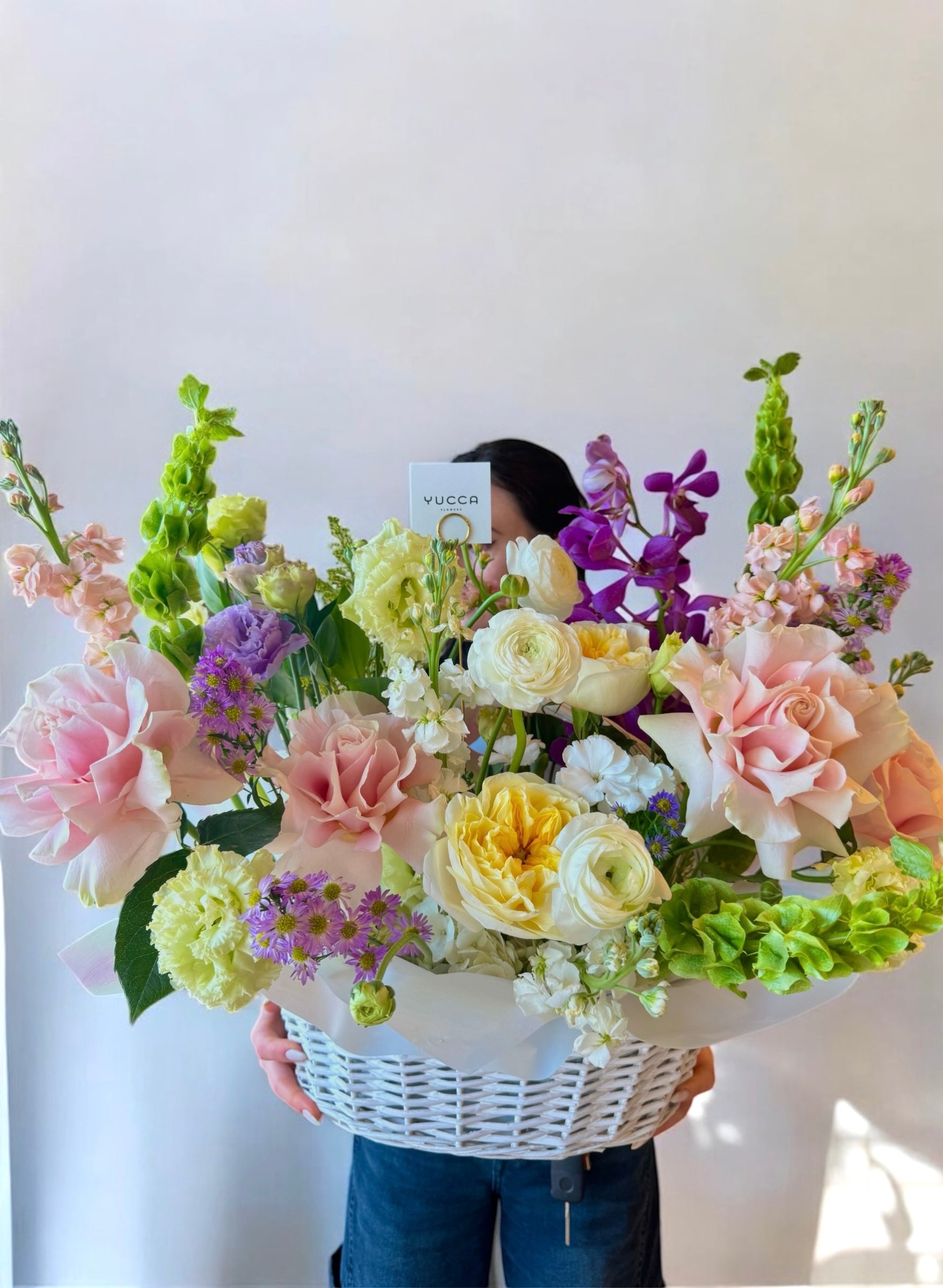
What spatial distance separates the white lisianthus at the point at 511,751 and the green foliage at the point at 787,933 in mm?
139

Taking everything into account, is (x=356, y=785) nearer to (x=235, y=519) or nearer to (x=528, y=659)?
(x=528, y=659)

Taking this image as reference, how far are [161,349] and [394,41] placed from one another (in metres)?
0.46

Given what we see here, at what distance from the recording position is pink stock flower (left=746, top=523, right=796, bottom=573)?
1.98 feet

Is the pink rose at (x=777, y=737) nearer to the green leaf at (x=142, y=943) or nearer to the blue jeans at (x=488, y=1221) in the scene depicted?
the green leaf at (x=142, y=943)

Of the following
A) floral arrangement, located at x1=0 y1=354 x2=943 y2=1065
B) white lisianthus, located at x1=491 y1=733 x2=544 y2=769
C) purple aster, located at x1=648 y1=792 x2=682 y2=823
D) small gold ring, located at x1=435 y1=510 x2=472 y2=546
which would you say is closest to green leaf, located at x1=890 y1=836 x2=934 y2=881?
floral arrangement, located at x1=0 y1=354 x2=943 y2=1065

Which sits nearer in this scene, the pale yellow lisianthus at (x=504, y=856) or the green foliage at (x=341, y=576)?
the pale yellow lisianthus at (x=504, y=856)

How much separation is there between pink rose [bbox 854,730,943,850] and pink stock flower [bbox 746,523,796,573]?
14cm

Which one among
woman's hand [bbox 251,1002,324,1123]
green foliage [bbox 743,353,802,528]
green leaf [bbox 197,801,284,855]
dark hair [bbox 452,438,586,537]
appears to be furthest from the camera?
dark hair [bbox 452,438,586,537]

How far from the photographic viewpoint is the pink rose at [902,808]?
0.58m

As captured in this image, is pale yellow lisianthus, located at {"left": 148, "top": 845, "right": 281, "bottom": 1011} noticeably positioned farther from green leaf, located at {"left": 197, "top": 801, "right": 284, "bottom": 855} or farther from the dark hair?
the dark hair

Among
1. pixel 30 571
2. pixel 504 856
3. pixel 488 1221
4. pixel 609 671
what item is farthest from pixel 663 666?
pixel 488 1221

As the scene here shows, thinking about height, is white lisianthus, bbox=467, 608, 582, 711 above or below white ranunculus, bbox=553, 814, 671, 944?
above

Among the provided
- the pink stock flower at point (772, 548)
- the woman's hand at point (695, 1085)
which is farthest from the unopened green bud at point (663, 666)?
the woman's hand at point (695, 1085)

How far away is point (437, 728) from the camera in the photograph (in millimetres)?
512
